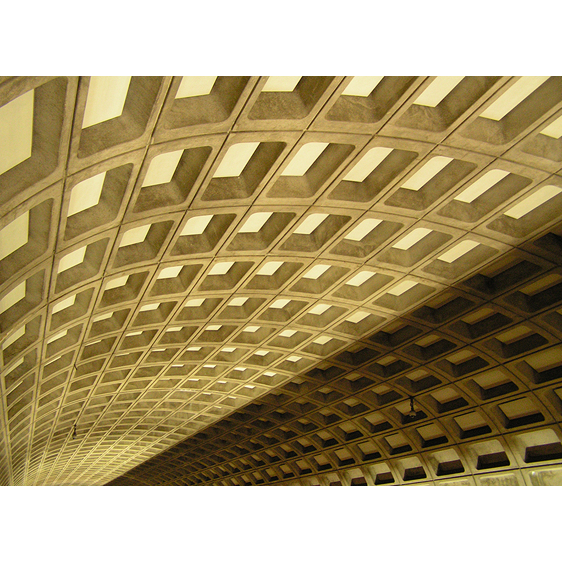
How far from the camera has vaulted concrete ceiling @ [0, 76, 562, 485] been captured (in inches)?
352

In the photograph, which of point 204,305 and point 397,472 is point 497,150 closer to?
point 204,305

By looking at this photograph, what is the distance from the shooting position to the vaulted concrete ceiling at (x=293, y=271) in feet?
29.3

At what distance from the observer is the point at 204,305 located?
1769cm

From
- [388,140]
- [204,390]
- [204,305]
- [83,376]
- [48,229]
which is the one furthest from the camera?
[204,390]

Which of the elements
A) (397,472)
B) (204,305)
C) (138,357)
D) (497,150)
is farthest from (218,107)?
(397,472)

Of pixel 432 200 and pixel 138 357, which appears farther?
pixel 138 357

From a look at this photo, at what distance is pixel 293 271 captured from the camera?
51.9 feet

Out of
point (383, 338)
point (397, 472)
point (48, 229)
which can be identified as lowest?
point (397, 472)

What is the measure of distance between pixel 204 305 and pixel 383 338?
717 cm

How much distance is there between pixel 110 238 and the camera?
11273 mm

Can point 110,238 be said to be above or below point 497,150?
below
